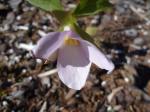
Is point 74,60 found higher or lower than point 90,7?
lower

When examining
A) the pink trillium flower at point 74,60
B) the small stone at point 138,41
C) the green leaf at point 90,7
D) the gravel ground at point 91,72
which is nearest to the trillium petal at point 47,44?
the pink trillium flower at point 74,60

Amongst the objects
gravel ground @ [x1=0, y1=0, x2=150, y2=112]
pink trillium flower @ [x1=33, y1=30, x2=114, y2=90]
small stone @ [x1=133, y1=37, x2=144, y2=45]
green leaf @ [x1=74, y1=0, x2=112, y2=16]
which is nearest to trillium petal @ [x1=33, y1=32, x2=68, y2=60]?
pink trillium flower @ [x1=33, y1=30, x2=114, y2=90]

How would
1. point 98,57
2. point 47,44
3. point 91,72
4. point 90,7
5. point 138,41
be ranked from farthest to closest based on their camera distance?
1. point 138,41
2. point 91,72
3. point 90,7
4. point 98,57
5. point 47,44

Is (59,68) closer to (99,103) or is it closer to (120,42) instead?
(99,103)

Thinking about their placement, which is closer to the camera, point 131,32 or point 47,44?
point 47,44

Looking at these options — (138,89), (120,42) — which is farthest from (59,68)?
(120,42)

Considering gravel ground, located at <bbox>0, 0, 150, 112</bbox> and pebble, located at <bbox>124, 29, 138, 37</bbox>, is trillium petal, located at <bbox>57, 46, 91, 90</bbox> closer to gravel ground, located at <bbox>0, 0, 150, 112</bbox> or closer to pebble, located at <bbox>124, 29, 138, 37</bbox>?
gravel ground, located at <bbox>0, 0, 150, 112</bbox>

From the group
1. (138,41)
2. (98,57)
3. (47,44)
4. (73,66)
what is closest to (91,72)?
(138,41)

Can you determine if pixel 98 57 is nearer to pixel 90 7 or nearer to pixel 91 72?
pixel 90 7
